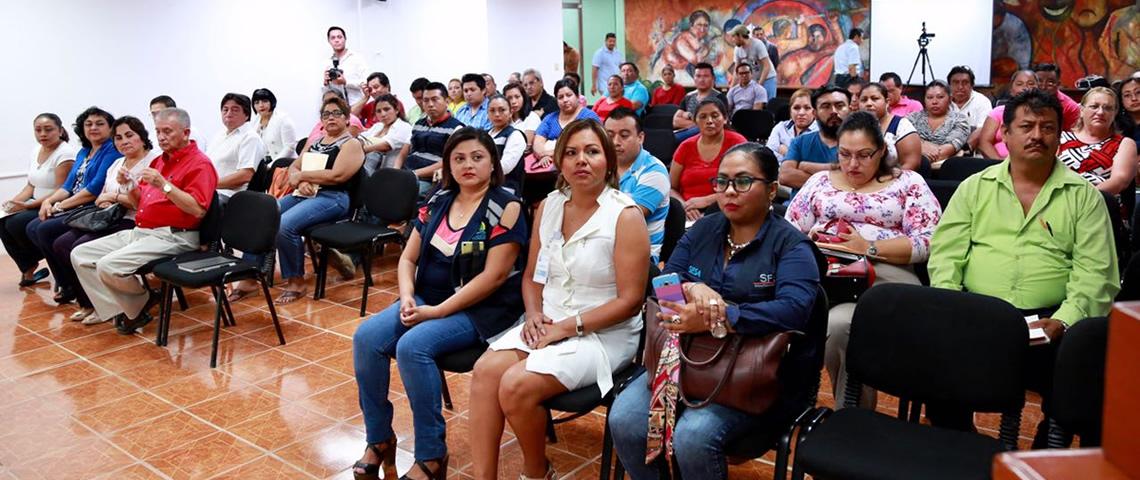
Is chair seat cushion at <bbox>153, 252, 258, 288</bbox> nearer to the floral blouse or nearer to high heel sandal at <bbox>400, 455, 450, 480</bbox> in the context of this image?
high heel sandal at <bbox>400, 455, 450, 480</bbox>

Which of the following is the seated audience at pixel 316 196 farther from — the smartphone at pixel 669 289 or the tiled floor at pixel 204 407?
the smartphone at pixel 669 289

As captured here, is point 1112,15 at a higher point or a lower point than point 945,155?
higher

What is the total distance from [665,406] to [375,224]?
3.51 metres

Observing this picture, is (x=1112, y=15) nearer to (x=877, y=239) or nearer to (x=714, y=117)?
(x=714, y=117)

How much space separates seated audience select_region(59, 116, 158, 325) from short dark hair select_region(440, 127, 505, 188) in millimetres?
2629

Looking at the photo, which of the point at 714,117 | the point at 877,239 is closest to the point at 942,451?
the point at 877,239

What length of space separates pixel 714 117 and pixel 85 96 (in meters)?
6.23

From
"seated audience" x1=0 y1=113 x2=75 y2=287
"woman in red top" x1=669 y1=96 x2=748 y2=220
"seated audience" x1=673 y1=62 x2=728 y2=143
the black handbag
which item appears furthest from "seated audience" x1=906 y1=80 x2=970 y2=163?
"seated audience" x1=0 y1=113 x2=75 y2=287

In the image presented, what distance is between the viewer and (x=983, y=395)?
2217 mm

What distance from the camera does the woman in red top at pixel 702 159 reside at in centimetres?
473

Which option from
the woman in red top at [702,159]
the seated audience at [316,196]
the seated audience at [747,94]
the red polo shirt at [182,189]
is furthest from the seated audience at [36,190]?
the seated audience at [747,94]

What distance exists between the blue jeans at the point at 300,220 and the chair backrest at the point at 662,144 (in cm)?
238

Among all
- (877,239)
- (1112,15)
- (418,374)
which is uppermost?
(1112,15)

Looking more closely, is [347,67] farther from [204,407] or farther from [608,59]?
[204,407]
